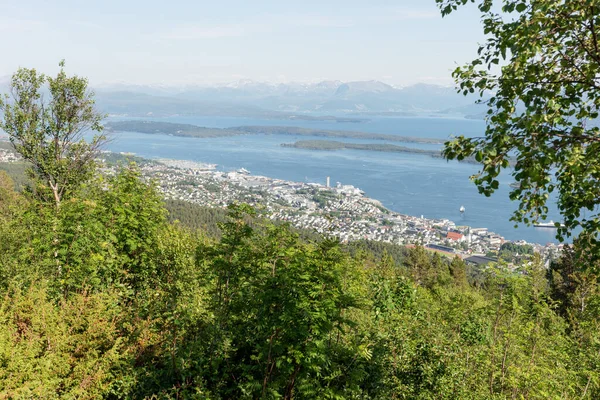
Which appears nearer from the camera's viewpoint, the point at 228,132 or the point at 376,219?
the point at 376,219

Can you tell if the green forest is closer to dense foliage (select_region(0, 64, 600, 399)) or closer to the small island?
dense foliage (select_region(0, 64, 600, 399))

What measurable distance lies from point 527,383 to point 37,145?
11548mm

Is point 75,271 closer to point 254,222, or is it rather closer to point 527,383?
point 254,222

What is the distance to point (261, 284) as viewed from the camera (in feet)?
13.6

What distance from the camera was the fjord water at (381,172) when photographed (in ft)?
216

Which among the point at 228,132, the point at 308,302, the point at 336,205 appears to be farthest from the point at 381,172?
the point at 308,302

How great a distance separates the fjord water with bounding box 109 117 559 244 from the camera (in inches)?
2589

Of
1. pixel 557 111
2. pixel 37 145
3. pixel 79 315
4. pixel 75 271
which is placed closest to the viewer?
pixel 557 111

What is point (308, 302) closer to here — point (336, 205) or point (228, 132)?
point (336, 205)

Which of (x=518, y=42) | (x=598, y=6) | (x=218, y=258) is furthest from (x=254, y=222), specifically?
(x=598, y=6)

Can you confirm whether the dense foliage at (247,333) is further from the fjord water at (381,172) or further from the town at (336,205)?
the fjord water at (381,172)

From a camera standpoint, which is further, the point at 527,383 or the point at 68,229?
the point at 68,229

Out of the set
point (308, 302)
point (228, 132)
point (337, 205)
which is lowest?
point (337, 205)

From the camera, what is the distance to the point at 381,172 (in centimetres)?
9488
